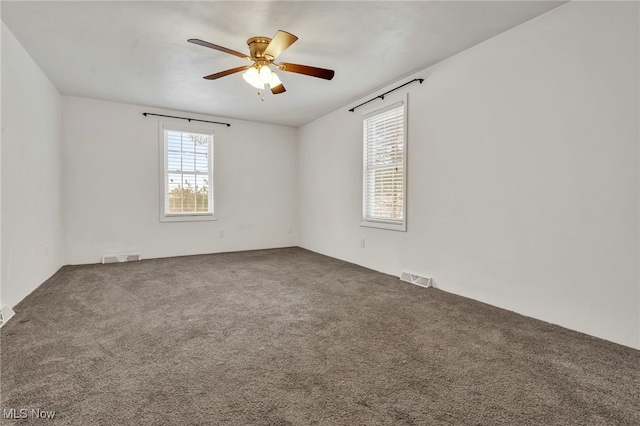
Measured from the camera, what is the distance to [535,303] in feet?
8.77

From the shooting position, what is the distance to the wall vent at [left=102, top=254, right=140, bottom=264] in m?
4.90

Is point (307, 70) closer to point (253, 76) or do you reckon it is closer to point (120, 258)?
point (253, 76)

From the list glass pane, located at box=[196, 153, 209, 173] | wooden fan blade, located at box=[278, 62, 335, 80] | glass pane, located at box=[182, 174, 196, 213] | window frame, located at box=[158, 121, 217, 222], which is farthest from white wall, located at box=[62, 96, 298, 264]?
wooden fan blade, located at box=[278, 62, 335, 80]

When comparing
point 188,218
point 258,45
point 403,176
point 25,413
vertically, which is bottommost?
point 25,413

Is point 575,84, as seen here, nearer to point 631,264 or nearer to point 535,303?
point 631,264

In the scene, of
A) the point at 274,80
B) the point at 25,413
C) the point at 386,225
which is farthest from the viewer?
the point at 386,225

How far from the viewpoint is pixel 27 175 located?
3.26 metres

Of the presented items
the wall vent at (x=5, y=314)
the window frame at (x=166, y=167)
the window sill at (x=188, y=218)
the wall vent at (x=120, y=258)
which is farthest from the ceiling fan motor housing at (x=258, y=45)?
the wall vent at (x=120, y=258)

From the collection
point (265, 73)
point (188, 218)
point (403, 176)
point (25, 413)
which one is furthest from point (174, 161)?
point (25, 413)

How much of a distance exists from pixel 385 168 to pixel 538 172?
1970mm

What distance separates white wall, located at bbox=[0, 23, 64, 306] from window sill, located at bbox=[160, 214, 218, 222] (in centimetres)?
146

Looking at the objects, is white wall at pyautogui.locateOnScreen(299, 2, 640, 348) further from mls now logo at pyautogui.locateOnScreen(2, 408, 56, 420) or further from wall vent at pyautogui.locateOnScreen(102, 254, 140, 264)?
wall vent at pyautogui.locateOnScreen(102, 254, 140, 264)

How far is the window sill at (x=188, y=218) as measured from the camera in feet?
17.6

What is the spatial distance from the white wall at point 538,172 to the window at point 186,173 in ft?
12.2
